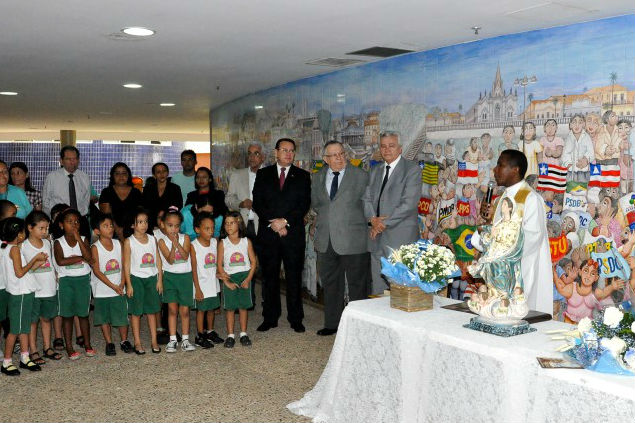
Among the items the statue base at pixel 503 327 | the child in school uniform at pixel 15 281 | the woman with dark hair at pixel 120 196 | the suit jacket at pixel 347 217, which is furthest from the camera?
the woman with dark hair at pixel 120 196

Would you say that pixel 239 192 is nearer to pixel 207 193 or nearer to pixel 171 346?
pixel 207 193

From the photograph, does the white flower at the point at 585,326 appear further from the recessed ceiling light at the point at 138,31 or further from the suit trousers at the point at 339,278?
the recessed ceiling light at the point at 138,31

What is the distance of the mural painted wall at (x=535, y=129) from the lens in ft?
15.2

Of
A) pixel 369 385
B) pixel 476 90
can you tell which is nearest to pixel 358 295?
pixel 476 90

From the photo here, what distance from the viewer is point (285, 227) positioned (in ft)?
20.5

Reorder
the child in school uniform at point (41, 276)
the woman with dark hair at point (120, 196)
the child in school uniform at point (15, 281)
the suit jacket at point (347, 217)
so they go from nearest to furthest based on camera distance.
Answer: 1. the child in school uniform at point (15, 281)
2. the child in school uniform at point (41, 276)
3. the suit jacket at point (347, 217)
4. the woman with dark hair at point (120, 196)

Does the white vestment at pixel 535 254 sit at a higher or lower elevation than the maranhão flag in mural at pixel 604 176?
lower

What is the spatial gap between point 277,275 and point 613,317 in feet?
13.7

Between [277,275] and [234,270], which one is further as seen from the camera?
[277,275]

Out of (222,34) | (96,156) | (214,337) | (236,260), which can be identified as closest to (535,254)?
(236,260)

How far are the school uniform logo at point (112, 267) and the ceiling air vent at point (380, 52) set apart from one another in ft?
9.78

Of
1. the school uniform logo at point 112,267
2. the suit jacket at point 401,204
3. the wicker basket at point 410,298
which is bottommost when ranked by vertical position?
the school uniform logo at point 112,267

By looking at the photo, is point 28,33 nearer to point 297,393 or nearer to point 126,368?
point 126,368

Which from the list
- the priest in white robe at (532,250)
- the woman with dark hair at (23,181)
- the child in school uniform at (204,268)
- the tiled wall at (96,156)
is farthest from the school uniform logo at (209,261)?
the tiled wall at (96,156)
